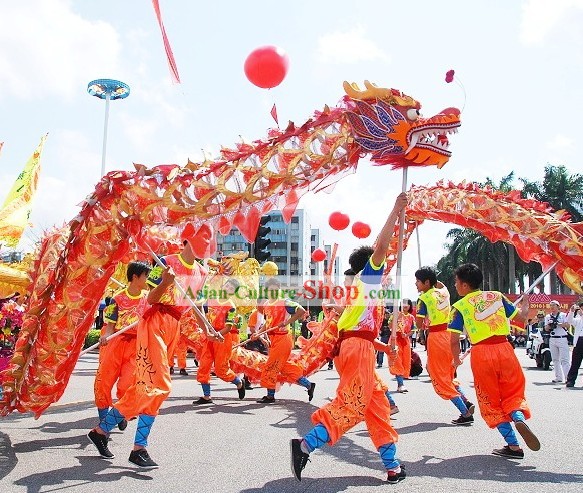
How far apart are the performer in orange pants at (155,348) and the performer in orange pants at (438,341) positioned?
288cm

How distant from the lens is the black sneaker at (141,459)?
3.99 meters

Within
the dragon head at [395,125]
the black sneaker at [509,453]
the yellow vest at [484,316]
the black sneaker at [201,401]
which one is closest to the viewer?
the dragon head at [395,125]

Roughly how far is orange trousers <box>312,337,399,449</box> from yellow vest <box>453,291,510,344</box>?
1287 millimetres

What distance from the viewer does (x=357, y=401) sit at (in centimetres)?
374

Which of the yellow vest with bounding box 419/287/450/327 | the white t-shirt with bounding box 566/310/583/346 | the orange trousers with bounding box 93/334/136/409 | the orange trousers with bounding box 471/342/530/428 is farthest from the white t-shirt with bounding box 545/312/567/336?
the orange trousers with bounding box 93/334/136/409

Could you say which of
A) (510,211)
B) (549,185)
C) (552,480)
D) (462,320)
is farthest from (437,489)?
(549,185)

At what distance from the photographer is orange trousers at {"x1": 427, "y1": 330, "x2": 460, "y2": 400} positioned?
612cm

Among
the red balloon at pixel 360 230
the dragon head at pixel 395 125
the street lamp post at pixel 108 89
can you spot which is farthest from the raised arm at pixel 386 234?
the street lamp post at pixel 108 89

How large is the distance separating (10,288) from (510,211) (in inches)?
206

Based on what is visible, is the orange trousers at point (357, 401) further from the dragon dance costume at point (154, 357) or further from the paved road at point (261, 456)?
the dragon dance costume at point (154, 357)

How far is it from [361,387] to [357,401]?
10 centimetres

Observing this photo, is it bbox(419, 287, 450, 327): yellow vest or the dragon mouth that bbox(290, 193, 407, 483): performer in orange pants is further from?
bbox(419, 287, 450, 327): yellow vest

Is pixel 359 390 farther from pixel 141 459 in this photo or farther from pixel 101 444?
pixel 101 444

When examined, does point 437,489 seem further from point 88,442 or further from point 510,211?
point 510,211
